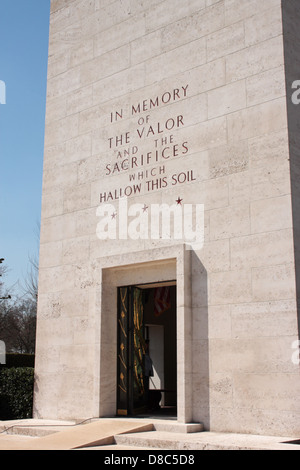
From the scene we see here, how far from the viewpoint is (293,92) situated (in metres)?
10.3

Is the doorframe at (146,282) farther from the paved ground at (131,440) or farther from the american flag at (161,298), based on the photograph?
the american flag at (161,298)

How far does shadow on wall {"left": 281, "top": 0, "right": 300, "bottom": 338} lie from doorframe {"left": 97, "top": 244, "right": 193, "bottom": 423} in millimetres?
2269

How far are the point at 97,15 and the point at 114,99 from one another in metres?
2.55

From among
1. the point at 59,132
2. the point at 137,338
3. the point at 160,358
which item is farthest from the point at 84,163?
the point at 160,358

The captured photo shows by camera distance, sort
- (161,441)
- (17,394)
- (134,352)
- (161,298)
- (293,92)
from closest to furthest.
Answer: (161,441) < (293,92) < (134,352) < (161,298) < (17,394)

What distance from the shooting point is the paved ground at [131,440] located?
8.49 m

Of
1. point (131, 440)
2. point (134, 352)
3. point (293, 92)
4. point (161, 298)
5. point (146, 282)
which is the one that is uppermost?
point (293, 92)

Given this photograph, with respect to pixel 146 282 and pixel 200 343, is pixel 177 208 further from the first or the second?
pixel 200 343

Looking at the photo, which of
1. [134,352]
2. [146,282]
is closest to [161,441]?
[134,352]

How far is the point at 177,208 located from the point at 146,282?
1.80m

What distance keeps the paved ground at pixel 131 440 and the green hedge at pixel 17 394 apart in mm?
3273

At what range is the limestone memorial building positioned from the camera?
9852mm

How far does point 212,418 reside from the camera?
1016cm

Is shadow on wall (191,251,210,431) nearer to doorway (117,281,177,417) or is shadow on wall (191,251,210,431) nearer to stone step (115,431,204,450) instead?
stone step (115,431,204,450)
